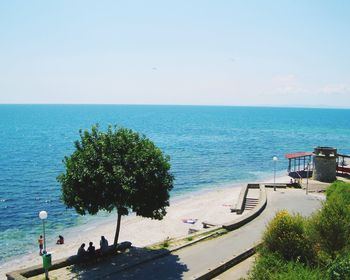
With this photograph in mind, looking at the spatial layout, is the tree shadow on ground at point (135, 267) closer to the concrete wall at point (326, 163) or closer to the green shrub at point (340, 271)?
the green shrub at point (340, 271)

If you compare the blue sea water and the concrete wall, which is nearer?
the blue sea water

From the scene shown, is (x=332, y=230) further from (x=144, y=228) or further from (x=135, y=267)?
(x=144, y=228)

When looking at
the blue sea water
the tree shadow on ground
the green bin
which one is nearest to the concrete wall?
the blue sea water

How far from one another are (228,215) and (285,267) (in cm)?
2006

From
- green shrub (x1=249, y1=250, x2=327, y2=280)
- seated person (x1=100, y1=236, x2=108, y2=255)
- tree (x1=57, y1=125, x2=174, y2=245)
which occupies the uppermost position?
tree (x1=57, y1=125, x2=174, y2=245)

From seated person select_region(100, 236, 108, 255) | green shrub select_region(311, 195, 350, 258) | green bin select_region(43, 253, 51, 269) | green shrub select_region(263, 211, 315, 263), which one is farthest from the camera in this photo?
seated person select_region(100, 236, 108, 255)

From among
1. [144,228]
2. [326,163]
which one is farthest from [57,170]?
[326,163]

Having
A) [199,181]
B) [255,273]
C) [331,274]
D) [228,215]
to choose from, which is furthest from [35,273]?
[199,181]

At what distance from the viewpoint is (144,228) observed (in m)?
35.5

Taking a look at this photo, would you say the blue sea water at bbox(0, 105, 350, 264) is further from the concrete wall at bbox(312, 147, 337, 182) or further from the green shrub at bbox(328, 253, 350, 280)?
the green shrub at bbox(328, 253, 350, 280)

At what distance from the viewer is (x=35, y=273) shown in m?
19.1

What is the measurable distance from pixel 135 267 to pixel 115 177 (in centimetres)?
474

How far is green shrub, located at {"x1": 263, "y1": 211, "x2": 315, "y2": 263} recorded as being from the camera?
15523mm

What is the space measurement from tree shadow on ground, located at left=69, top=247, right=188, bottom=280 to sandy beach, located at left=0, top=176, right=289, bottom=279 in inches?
338
